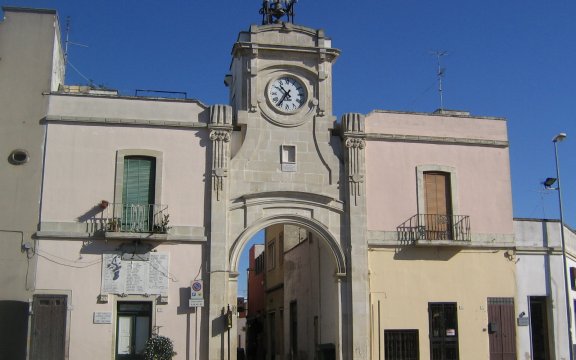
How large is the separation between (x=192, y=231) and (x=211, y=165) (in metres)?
2.18

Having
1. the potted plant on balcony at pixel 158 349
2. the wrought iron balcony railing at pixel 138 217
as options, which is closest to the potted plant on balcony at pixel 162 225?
the wrought iron balcony railing at pixel 138 217

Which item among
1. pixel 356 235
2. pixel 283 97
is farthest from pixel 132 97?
pixel 356 235

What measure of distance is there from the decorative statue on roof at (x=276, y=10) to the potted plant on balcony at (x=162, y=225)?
327 inches

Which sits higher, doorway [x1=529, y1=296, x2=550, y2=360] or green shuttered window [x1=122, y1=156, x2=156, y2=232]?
green shuttered window [x1=122, y1=156, x2=156, y2=232]

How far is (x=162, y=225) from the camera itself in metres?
23.9

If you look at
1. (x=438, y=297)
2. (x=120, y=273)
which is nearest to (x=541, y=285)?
(x=438, y=297)

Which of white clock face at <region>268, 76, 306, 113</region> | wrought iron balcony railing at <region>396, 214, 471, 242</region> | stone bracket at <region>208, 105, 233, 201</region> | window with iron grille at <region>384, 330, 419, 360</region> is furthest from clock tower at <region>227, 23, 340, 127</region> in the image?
window with iron grille at <region>384, 330, 419, 360</region>

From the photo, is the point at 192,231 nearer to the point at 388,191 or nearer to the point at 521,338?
the point at 388,191

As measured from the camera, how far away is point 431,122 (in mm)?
27141

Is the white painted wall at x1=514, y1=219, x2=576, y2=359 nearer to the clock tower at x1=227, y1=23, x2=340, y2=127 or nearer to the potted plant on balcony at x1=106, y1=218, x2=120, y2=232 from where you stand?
the clock tower at x1=227, y1=23, x2=340, y2=127

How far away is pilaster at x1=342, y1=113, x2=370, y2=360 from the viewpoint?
24.6 meters

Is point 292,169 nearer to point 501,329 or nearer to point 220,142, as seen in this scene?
point 220,142

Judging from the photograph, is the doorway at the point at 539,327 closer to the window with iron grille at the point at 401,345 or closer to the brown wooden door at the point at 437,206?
the brown wooden door at the point at 437,206

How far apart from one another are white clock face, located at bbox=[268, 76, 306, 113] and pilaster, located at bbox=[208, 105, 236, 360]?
5.78ft
